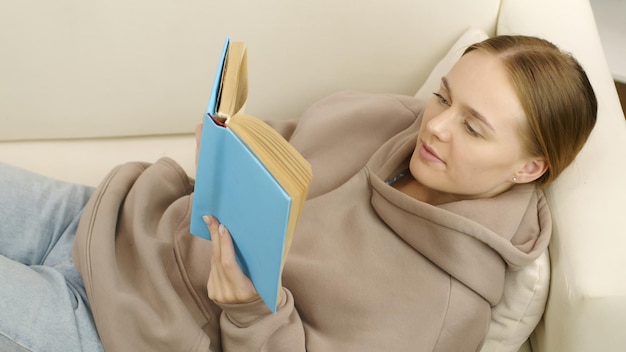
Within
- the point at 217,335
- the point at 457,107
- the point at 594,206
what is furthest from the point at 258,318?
the point at 594,206

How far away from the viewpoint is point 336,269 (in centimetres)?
103

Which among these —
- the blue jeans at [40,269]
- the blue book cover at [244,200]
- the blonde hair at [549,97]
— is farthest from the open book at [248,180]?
the blonde hair at [549,97]

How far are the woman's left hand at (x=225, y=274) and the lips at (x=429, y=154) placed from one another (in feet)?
1.27

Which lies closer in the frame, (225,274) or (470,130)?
(225,274)

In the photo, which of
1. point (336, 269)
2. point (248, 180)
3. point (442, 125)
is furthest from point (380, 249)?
point (248, 180)

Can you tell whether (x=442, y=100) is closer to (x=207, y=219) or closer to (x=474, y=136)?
(x=474, y=136)

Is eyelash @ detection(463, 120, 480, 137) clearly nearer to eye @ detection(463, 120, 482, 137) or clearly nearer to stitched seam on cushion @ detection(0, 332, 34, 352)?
eye @ detection(463, 120, 482, 137)

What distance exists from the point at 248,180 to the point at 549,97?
0.55 meters

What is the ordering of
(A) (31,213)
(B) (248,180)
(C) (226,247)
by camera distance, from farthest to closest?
(A) (31,213), (C) (226,247), (B) (248,180)

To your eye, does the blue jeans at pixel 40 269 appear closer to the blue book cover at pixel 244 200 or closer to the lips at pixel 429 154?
the blue book cover at pixel 244 200

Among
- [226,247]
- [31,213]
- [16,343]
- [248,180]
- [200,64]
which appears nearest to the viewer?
[248,180]

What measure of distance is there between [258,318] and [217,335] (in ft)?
0.59

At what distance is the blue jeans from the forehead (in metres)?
0.72

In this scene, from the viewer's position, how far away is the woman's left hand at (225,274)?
77cm
